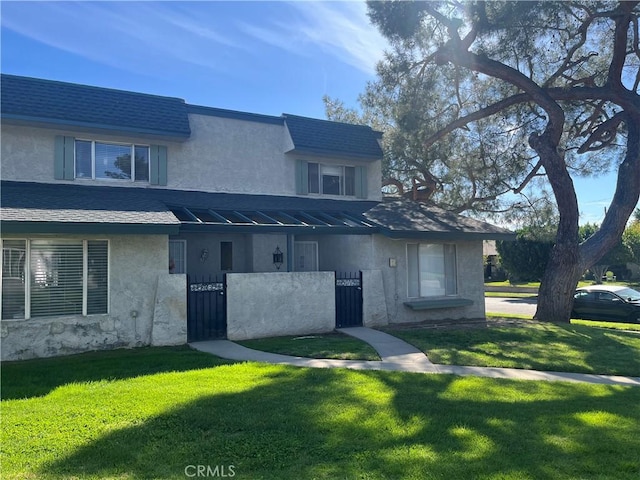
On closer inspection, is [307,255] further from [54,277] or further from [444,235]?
[54,277]

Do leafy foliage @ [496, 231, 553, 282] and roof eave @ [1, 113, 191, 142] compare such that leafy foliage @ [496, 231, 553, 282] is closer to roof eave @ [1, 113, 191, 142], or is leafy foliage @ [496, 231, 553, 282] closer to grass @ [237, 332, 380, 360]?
grass @ [237, 332, 380, 360]

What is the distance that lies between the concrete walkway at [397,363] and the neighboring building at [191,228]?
1.55 m

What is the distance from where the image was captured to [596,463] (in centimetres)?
434

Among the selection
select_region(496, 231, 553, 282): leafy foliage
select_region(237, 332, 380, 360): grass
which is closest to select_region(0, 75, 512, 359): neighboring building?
select_region(237, 332, 380, 360): grass

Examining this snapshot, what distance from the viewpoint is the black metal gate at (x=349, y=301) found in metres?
13.1

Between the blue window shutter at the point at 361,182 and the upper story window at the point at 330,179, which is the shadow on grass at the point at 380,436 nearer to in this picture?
the upper story window at the point at 330,179

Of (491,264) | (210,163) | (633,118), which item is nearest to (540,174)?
(633,118)

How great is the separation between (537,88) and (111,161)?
13.9 meters

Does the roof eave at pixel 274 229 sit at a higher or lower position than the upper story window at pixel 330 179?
lower

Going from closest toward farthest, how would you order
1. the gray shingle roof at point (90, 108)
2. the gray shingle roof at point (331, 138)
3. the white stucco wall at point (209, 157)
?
the gray shingle roof at point (90, 108), the white stucco wall at point (209, 157), the gray shingle roof at point (331, 138)

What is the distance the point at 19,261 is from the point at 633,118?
1892 cm

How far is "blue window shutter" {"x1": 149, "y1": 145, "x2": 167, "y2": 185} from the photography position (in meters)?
14.0

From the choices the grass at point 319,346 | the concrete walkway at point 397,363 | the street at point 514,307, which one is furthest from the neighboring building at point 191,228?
the street at point 514,307

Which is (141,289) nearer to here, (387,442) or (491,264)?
(387,442)
